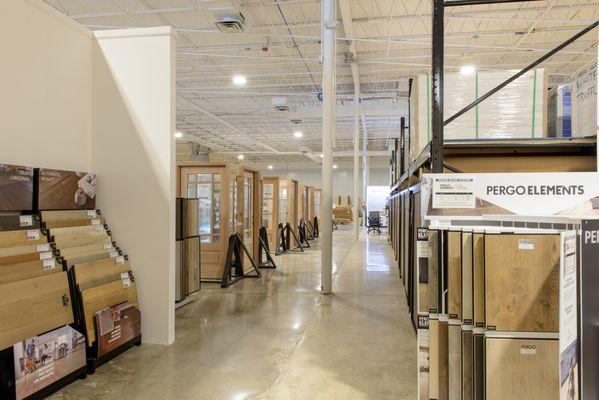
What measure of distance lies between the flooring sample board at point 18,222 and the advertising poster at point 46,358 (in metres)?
0.81

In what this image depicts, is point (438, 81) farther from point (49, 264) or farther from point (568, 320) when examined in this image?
point (49, 264)

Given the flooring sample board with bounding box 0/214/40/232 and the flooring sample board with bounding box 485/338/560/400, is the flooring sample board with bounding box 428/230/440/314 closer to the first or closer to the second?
the flooring sample board with bounding box 485/338/560/400

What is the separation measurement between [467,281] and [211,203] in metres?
5.62

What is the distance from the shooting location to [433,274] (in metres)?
1.99

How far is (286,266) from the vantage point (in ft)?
28.9

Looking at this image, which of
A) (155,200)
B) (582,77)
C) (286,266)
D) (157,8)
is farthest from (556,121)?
(157,8)

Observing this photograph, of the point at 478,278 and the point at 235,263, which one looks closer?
the point at 478,278

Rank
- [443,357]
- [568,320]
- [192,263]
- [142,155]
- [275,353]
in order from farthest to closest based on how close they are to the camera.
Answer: [192,263]
[142,155]
[275,353]
[443,357]
[568,320]

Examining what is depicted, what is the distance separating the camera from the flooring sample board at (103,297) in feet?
10.6

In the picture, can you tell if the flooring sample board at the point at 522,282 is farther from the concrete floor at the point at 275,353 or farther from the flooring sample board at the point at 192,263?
the flooring sample board at the point at 192,263

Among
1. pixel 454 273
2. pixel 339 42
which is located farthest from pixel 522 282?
pixel 339 42

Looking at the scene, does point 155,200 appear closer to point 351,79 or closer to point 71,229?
point 71,229

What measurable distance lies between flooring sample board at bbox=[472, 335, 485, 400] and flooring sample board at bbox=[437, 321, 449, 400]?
155 mm

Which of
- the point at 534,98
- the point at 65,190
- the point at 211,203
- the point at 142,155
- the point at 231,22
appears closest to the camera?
the point at 534,98
